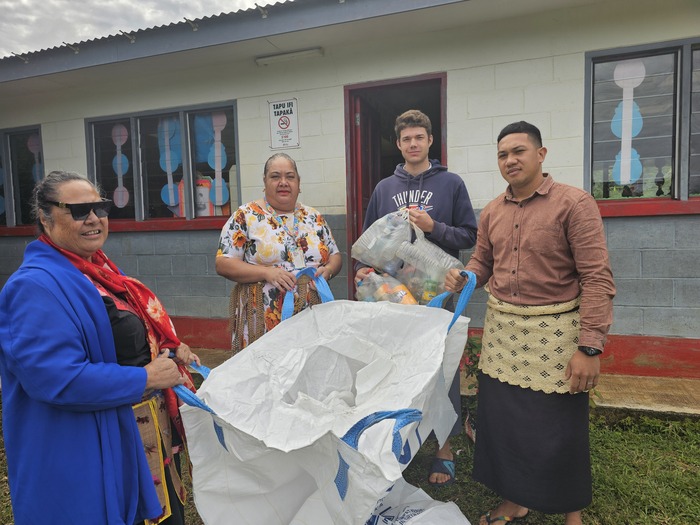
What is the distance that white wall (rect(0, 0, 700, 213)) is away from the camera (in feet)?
11.5

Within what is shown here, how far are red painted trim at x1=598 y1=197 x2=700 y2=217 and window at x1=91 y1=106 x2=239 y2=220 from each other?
3550mm

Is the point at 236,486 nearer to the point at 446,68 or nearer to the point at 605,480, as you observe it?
the point at 605,480

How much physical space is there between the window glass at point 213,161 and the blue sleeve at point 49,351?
3.71 metres

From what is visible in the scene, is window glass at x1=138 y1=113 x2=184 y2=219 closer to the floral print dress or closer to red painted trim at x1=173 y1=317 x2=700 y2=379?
the floral print dress

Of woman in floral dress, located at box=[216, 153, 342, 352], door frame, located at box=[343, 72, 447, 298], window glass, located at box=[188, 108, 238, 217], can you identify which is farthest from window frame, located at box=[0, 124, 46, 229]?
woman in floral dress, located at box=[216, 153, 342, 352]

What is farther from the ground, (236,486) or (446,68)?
(446,68)

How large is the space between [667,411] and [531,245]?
6.65ft

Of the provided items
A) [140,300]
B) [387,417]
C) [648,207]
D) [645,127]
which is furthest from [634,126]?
[140,300]

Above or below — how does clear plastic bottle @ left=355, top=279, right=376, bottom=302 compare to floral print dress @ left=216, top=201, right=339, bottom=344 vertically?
below

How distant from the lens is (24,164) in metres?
5.71

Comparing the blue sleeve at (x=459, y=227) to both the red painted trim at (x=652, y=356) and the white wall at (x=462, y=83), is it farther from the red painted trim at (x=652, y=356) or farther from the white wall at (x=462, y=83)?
the red painted trim at (x=652, y=356)

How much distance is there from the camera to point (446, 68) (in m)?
3.89

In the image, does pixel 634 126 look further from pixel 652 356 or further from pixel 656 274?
pixel 652 356

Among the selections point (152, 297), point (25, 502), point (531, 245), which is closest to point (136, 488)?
point (25, 502)
